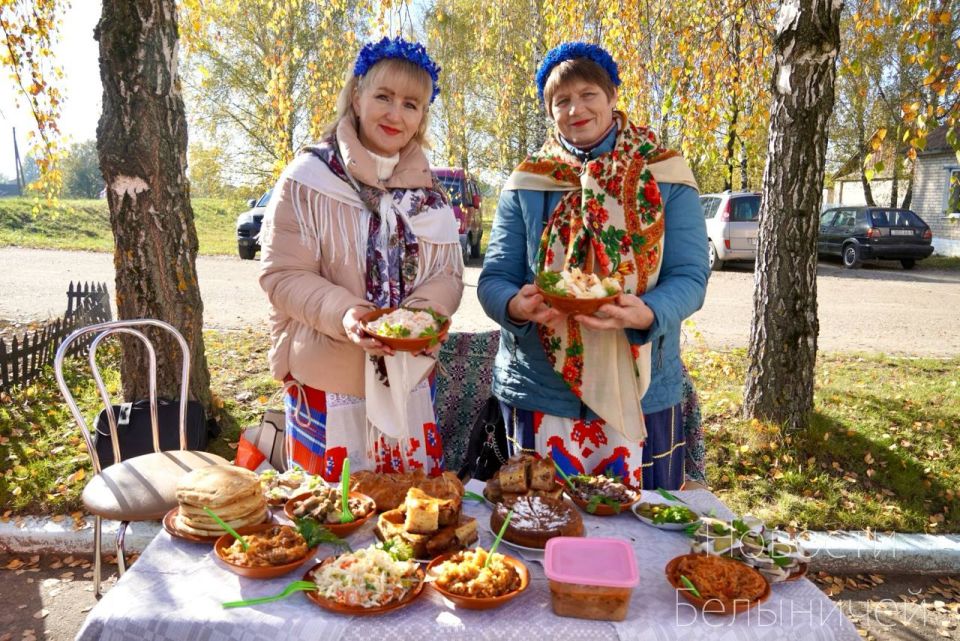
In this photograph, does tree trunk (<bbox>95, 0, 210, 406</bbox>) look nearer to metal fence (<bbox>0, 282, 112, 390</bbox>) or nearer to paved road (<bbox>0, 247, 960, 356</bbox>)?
metal fence (<bbox>0, 282, 112, 390</bbox>)

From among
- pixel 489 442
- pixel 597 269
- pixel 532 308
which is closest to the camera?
pixel 532 308

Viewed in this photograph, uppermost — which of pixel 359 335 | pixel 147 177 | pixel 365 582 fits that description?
pixel 147 177

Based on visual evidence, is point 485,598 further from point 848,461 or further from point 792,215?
point 848,461

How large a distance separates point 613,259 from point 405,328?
761 mm

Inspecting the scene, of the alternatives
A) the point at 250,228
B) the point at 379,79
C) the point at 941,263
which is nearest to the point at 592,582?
the point at 379,79

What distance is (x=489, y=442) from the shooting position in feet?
9.12

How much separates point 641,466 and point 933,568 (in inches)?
89.2

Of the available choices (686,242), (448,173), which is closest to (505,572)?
(686,242)

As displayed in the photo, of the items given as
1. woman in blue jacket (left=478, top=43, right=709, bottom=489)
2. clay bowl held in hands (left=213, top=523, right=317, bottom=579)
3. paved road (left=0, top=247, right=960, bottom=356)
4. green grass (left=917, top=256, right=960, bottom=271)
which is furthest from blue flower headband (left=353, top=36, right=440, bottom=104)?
green grass (left=917, top=256, right=960, bottom=271)

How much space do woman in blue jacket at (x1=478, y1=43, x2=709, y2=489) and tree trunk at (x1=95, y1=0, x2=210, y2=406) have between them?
8.28 ft

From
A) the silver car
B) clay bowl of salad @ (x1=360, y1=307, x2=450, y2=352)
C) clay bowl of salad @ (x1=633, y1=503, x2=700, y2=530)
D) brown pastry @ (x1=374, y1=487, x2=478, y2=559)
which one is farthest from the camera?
the silver car

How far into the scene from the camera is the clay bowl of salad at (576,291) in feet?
6.53

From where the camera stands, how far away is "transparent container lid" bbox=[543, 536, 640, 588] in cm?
144

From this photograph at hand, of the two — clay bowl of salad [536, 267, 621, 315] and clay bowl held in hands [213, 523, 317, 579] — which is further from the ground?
clay bowl of salad [536, 267, 621, 315]
